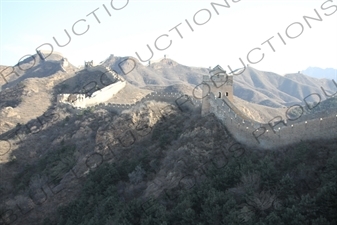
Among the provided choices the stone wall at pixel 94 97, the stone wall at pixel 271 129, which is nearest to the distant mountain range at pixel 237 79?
the stone wall at pixel 94 97

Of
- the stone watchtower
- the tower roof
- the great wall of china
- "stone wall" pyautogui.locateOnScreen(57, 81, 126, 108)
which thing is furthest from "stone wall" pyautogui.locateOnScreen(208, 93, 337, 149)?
"stone wall" pyautogui.locateOnScreen(57, 81, 126, 108)

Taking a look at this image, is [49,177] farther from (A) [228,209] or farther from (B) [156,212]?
(A) [228,209]

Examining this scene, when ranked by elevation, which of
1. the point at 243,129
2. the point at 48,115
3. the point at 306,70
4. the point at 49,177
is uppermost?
the point at 48,115

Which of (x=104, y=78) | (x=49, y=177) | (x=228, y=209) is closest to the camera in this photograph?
(x=228, y=209)

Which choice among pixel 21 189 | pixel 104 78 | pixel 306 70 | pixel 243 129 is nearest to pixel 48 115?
pixel 104 78

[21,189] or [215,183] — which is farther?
[21,189]

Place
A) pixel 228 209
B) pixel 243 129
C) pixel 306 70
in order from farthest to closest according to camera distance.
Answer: pixel 306 70 → pixel 243 129 → pixel 228 209
